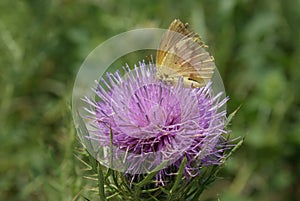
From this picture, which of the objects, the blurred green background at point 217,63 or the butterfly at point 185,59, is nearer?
the butterfly at point 185,59

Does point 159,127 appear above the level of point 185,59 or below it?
below

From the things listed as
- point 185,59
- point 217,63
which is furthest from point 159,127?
point 217,63

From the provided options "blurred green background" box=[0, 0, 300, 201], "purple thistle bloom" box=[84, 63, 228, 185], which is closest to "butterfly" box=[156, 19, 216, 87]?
"purple thistle bloom" box=[84, 63, 228, 185]

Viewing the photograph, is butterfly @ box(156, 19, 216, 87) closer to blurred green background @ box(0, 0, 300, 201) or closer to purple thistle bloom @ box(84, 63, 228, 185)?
purple thistle bloom @ box(84, 63, 228, 185)

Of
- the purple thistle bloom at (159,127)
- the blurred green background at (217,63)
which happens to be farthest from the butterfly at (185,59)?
the blurred green background at (217,63)

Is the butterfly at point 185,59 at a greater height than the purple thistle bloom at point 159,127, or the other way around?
the butterfly at point 185,59

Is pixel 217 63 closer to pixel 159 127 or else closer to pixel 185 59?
pixel 185 59

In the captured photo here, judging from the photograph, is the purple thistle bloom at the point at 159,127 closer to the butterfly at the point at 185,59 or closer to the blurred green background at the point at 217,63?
the butterfly at the point at 185,59
